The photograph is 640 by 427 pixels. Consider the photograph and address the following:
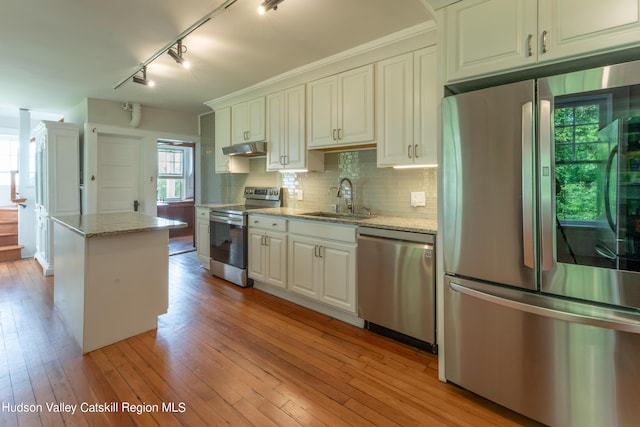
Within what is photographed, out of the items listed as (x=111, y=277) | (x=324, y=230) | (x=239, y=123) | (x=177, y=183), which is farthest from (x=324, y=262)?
(x=177, y=183)

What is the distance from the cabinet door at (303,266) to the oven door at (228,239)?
0.78 m

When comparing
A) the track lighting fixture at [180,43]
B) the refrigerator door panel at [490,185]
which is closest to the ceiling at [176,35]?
the track lighting fixture at [180,43]

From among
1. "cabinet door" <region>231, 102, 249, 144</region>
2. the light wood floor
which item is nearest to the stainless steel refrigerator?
the light wood floor

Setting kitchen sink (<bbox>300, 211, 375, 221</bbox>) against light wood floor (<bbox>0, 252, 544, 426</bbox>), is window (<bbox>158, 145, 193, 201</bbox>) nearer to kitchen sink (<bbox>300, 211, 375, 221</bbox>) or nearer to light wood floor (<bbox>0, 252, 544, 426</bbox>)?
light wood floor (<bbox>0, 252, 544, 426</bbox>)

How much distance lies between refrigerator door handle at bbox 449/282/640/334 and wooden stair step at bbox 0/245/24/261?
6.70m

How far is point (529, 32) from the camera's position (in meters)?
1.57

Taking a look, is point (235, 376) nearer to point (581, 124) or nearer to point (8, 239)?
point (581, 124)

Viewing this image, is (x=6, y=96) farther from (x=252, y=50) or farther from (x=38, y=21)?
(x=252, y=50)

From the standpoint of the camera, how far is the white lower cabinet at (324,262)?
266 centimetres

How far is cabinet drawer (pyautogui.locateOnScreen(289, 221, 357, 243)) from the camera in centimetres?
265

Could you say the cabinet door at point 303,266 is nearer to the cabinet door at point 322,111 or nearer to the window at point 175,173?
the cabinet door at point 322,111

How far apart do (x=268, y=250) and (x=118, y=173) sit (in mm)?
3134

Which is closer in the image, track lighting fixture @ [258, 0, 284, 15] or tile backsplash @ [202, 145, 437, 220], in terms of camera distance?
track lighting fixture @ [258, 0, 284, 15]

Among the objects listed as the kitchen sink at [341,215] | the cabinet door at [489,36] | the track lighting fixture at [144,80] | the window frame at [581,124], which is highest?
the track lighting fixture at [144,80]
